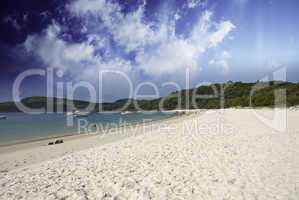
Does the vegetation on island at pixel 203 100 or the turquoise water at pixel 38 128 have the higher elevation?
the vegetation on island at pixel 203 100

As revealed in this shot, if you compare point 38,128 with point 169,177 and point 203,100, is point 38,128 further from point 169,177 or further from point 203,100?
point 203,100

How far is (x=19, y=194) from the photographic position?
362 cm

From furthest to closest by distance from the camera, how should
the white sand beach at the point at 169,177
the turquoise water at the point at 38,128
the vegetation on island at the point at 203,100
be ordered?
1. the vegetation on island at the point at 203,100
2. the turquoise water at the point at 38,128
3. the white sand beach at the point at 169,177

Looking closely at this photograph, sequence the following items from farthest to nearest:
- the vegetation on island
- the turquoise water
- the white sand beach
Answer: the vegetation on island, the turquoise water, the white sand beach

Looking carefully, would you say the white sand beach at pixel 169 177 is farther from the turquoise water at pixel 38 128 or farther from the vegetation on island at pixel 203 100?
the vegetation on island at pixel 203 100

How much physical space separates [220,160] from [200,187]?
6.06ft

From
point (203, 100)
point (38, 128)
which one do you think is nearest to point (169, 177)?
point (38, 128)

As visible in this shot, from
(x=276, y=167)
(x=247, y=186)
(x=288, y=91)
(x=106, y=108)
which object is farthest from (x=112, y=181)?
(x=106, y=108)

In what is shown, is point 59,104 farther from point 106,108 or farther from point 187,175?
point 187,175

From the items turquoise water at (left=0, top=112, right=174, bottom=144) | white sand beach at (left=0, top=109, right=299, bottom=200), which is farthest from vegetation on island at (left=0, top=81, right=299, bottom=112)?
white sand beach at (left=0, top=109, right=299, bottom=200)

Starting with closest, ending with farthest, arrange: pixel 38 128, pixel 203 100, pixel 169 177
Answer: pixel 169 177, pixel 38 128, pixel 203 100

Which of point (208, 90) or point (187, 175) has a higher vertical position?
point (208, 90)

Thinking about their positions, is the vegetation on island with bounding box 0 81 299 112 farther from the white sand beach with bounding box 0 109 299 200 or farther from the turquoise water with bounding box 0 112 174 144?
the white sand beach with bounding box 0 109 299 200

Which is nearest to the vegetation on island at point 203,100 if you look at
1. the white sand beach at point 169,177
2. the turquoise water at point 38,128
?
the turquoise water at point 38,128
